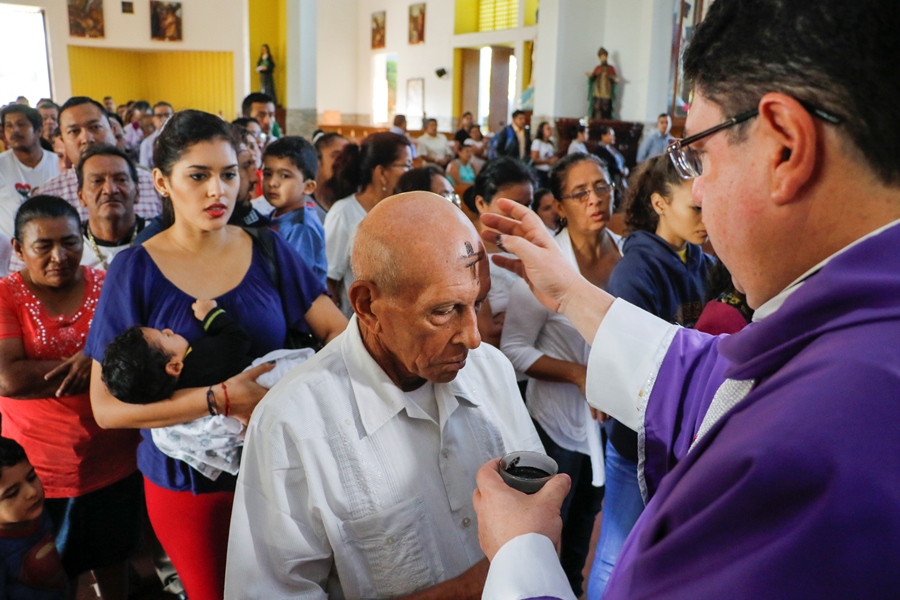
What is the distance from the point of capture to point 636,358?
5.17 ft

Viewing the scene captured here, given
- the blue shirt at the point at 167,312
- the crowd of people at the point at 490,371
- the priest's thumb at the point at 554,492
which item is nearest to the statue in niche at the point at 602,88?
the crowd of people at the point at 490,371

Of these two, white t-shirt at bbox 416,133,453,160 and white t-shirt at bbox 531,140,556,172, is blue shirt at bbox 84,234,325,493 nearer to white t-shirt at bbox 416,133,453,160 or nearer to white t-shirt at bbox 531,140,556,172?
white t-shirt at bbox 531,140,556,172

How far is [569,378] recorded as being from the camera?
2.65m

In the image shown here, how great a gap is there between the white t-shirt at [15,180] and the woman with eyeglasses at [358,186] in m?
1.79

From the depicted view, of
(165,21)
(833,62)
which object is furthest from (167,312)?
(165,21)

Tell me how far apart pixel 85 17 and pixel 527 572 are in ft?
71.9

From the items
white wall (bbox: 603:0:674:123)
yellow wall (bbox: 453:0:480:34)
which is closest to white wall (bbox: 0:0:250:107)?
yellow wall (bbox: 453:0:480:34)

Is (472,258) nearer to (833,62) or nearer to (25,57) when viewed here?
(833,62)

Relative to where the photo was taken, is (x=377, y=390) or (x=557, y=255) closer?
(x=377, y=390)

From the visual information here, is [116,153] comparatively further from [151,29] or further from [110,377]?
[151,29]

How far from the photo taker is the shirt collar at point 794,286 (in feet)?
2.62

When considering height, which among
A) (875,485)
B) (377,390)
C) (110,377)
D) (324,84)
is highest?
(324,84)

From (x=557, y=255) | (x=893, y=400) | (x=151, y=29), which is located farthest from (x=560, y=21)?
(x=893, y=400)

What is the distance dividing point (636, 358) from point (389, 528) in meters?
0.65
